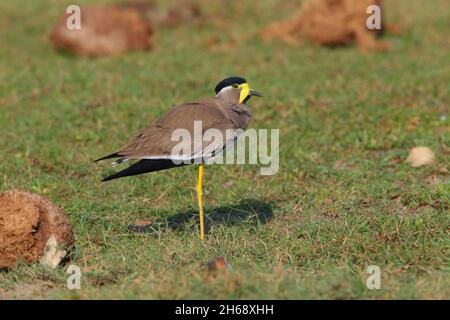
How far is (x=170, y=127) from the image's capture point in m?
5.19

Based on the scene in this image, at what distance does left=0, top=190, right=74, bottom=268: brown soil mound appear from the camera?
471cm

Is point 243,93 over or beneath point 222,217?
over

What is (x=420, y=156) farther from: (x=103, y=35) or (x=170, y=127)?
(x=103, y=35)

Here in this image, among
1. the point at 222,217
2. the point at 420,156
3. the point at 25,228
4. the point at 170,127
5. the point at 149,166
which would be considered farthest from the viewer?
the point at 420,156

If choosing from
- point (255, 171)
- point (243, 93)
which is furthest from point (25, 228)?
point (255, 171)

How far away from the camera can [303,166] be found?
667 cm

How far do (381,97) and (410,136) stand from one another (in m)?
1.03

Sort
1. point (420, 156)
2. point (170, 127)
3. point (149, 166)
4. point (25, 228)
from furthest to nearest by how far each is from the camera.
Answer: point (420, 156), point (170, 127), point (149, 166), point (25, 228)

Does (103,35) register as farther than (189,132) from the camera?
Yes

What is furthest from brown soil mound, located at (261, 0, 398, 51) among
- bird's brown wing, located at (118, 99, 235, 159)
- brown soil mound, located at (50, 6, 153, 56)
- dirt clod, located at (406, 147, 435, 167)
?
bird's brown wing, located at (118, 99, 235, 159)

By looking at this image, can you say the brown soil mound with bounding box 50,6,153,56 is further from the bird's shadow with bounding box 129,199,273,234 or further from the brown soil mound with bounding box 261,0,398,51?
the bird's shadow with bounding box 129,199,273,234

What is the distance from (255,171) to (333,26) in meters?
4.28

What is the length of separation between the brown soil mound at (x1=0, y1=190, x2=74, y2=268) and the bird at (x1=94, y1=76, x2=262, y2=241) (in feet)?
1.49
